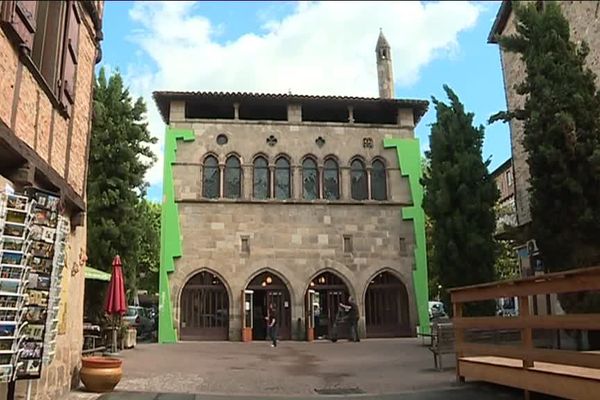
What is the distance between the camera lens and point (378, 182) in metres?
24.5

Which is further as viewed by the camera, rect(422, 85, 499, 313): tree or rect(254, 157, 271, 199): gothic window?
rect(254, 157, 271, 199): gothic window

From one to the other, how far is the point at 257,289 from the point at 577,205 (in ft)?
48.1

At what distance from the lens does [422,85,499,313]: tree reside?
1566cm

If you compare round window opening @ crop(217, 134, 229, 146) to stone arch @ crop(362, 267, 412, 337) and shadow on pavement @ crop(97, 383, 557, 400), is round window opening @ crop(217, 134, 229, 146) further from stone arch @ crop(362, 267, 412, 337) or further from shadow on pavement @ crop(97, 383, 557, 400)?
shadow on pavement @ crop(97, 383, 557, 400)

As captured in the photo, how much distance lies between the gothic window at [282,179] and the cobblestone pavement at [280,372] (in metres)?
7.17

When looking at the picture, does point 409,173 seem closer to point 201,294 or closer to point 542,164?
point 201,294

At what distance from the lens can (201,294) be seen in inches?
905

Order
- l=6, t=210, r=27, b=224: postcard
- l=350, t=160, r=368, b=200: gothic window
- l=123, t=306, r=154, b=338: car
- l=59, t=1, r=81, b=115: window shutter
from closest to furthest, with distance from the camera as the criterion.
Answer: l=6, t=210, r=27, b=224: postcard < l=59, t=1, r=81, b=115: window shutter < l=350, t=160, r=368, b=200: gothic window < l=123, t=306, r=154, b=338: car

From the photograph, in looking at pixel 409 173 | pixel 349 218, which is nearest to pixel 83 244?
pixel 349 218

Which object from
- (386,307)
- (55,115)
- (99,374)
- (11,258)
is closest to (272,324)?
(386,307)

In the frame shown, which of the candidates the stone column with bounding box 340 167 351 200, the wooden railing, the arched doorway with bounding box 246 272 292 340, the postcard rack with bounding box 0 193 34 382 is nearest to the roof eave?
the stone column with bounding box 340 167 351 200

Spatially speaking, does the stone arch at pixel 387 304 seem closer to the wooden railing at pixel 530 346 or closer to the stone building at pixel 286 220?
the stone building at pixel 286 220

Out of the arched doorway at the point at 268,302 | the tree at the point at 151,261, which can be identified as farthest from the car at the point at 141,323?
the arched doorway at the point at 268,302

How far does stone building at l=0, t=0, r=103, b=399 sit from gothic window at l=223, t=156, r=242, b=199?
45.5ft
